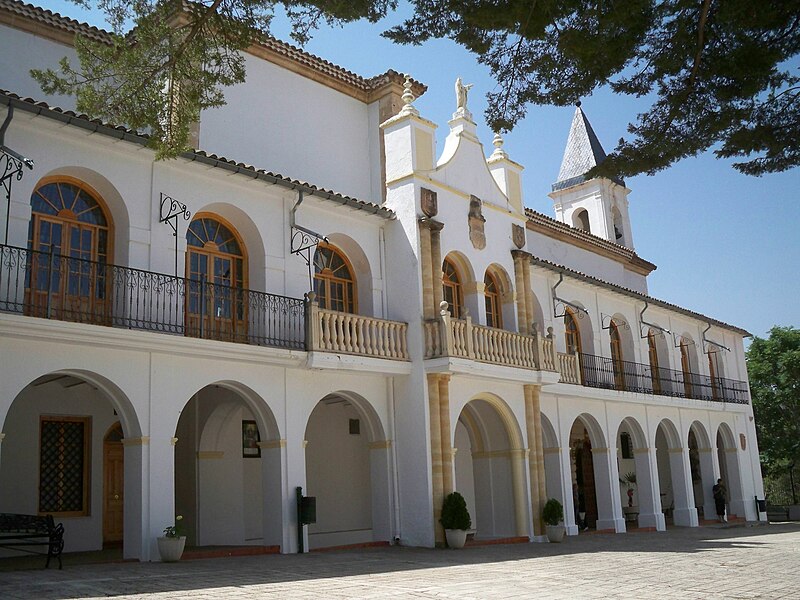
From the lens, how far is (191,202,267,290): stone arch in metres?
16.0

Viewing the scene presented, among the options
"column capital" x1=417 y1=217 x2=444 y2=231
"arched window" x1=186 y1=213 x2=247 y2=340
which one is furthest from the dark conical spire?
"arched window" x1=186 y1=213 x2=247 y2=340

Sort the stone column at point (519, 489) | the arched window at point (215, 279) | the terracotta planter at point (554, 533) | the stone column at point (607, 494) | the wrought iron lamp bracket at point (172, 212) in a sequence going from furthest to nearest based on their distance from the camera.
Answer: the stone column at point (607, 494)
the stone column at point (519, 489)
the terracotta planter at point (554, 533)
the arched window at point (215, 279)
the wrought iron lamp bracket at point (172, 212)

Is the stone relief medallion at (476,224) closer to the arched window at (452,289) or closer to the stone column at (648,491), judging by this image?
the arched window at (452,289)

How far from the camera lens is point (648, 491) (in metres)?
25.5

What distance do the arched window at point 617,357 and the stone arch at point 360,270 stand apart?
9.93 meters

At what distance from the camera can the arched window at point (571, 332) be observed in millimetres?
24589

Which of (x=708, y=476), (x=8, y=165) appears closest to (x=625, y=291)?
(x=708, y=476)

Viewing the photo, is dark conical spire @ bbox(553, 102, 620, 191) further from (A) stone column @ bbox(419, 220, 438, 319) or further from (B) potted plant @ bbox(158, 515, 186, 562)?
(B) potted plant @ bbox(158, 515, 186, 562)

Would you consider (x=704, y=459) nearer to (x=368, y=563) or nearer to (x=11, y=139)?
(x=368, y=563)

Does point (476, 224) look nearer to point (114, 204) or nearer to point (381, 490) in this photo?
point (381, 490)

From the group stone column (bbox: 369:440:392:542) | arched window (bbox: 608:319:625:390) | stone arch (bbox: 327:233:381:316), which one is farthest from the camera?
arched window (bbox: 608:319:625:390)

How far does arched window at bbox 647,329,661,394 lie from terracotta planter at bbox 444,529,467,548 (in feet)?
40.9

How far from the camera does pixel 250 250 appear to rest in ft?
53.8

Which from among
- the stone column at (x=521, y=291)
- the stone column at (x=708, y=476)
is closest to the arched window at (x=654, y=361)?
the stone column at (x=708, y=476)
